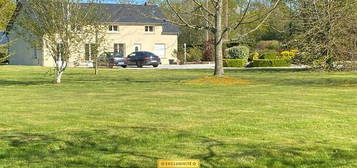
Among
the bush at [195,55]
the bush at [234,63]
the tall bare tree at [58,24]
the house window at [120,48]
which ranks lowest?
the bush at [234,63]

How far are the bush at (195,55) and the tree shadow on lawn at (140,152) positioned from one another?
1856 inches

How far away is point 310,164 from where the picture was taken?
22.9 ft

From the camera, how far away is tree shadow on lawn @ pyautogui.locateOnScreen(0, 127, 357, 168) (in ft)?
23.3

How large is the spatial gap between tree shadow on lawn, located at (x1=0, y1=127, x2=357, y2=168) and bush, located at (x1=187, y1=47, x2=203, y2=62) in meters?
47.1

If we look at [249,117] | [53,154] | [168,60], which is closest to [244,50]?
[168,60]

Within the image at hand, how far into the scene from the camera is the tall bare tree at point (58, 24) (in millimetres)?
21828

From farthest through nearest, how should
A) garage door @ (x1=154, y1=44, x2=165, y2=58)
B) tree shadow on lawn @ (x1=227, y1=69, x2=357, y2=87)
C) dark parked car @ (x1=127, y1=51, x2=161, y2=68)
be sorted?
garage door @ (x1=154, y1=44, x2=165, y2=58), dark parked car @ (x1=127, y1=51, x2=161, y2=68), tree shadow on lawn @ (x1=227, y1=69, x2=357, y2=87)

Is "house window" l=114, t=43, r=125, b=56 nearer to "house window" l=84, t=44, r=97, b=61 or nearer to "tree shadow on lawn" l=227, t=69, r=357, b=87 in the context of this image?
"tree shadow on lawn" l=227, t=69, r=357, b=87

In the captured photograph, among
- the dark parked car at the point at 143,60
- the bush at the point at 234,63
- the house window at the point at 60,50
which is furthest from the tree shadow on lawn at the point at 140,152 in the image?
the dark parked car at the point at 143,60

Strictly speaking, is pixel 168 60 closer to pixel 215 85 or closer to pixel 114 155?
pixel 215 85

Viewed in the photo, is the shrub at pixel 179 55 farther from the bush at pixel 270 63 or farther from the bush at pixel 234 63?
the bush at pixel 270 63

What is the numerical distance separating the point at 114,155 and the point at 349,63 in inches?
455

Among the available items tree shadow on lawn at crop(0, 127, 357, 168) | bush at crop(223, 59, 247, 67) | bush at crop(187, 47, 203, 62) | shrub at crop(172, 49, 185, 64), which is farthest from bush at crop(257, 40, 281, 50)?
tree shadow on lawn at crop(0, 127, 357, 168)

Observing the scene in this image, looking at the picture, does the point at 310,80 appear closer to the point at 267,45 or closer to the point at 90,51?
the point at 90,51
